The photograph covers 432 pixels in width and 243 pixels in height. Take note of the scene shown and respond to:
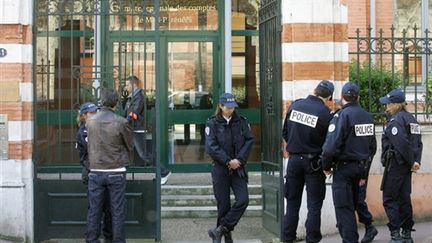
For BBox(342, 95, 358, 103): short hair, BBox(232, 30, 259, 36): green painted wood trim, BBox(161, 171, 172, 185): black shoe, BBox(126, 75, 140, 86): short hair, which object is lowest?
BBox(161, 171, 172, 185): black shoe

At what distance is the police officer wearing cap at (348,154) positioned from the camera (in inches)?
352

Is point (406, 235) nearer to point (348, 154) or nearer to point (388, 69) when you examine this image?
point (348, 154)

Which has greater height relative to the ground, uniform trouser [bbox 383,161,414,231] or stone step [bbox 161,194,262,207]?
uniform trouser [bbox 383,161,414,231]

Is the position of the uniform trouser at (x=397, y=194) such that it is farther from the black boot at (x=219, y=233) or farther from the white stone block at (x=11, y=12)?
the white stone block at (x=11, y=12)

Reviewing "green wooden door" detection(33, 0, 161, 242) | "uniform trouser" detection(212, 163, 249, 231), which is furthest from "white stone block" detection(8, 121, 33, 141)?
"uniform trouser" detection(212, 163, 249, 231)

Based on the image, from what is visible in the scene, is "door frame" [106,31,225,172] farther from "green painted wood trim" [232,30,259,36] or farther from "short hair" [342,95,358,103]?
"short hair" [342,95,358,103]

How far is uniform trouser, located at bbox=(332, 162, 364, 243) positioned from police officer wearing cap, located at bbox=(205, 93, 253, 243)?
4.27ft

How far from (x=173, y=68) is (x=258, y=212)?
145 inches

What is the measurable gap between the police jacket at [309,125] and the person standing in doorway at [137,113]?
240cm

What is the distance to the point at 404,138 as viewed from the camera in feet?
32.1

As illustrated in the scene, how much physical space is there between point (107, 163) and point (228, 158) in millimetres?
1498

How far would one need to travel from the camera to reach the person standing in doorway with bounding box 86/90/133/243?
31.4ft

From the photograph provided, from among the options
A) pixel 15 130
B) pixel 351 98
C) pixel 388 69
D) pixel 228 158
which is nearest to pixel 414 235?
pixel 351 98

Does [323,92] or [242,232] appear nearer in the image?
[323,92]
